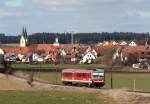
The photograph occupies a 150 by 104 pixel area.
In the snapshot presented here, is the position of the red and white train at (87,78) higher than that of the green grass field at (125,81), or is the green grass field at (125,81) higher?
the red and white train at (87,78)

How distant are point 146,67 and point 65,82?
80.1 meters

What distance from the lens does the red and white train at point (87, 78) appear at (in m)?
74.6

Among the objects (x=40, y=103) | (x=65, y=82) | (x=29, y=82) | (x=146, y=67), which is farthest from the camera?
(x=146, y=67)

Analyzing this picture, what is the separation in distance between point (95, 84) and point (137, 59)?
4142 inches

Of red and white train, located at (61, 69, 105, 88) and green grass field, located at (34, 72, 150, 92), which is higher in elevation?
red and white train, located at (61, 69, 105, 88)

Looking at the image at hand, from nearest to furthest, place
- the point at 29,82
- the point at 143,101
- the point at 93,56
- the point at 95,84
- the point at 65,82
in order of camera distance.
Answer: the point at 143,101
the point at 29,82
the point at 95,84
the point at 65,82
the point at 93,56

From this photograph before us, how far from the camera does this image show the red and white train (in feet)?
245

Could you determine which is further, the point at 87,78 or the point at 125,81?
the point at 125,81

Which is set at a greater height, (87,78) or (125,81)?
(87,78)

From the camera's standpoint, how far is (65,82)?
8100 cm

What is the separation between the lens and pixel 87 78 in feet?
248

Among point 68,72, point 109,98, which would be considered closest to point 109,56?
point 68,72

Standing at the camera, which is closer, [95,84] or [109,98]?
[109,98]

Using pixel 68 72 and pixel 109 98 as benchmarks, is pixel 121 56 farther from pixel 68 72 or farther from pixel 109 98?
pixel 109 98
